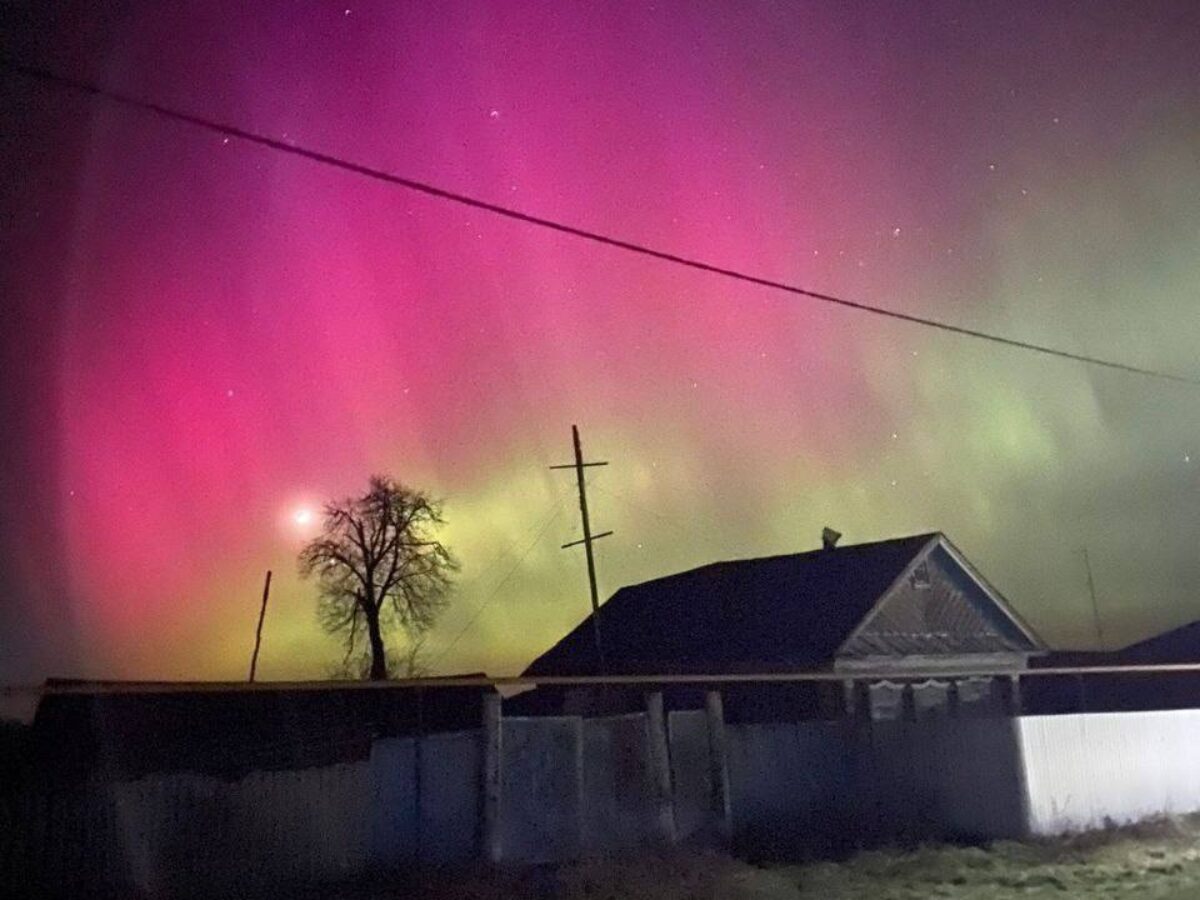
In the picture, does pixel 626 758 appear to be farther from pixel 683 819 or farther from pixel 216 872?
pixel 216 872

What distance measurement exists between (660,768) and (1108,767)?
23.2 feet

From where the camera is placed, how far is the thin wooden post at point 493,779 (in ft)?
46.3

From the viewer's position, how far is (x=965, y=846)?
54.6 ft

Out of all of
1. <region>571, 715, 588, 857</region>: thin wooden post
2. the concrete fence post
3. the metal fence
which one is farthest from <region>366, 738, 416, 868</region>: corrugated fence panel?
the concrete fence post

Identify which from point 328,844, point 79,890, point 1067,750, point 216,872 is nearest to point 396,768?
point 328,844

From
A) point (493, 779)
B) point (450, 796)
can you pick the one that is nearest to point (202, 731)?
point (450, 796)

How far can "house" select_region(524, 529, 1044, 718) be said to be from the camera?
2680cm

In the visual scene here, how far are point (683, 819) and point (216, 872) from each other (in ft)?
20.1

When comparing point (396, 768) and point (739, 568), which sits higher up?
point (739, 568)

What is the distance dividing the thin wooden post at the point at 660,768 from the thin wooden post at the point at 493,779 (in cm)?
215

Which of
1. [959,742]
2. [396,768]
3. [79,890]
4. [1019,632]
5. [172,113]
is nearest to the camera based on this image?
[172,113]

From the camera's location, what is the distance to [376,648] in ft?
134

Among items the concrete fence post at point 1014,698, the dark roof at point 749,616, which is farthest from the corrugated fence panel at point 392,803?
the concrete fence post at point 1014,698

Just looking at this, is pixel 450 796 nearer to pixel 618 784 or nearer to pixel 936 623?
pixel 618 784
